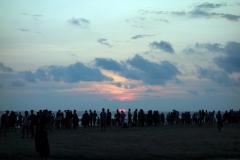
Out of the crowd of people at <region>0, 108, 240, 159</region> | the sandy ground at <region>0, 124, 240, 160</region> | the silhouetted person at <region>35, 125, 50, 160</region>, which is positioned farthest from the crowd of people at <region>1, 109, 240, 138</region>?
the silhouetted person at <region>35, 125, 50, 160</region>

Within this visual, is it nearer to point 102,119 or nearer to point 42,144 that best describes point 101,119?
point 102,119

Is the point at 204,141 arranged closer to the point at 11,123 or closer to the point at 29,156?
the point at 29,156

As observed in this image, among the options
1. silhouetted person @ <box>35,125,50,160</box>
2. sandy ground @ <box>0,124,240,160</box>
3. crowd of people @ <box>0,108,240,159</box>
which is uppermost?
crowd of people @ <box>0,108,240,159</box>

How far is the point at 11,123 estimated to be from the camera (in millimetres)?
32500

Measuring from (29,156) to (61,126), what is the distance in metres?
20.1

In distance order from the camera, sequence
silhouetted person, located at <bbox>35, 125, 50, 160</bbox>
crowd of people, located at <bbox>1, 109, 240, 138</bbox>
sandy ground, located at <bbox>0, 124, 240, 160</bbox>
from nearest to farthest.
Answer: silhouetted person, located at <bbox>35, 125, 50, 160</bbox>
sandy ground, located at <bbox>0, 124, 240, 160</bbox>
crowd of people, located at <bbox>1, 109, 240, 138</bbox>

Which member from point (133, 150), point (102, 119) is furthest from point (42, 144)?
point (102, 119)

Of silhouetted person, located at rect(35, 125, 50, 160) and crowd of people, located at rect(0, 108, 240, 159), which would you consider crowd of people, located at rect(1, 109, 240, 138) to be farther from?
silhouetted person, located at rect(35, 125, 50, 160)

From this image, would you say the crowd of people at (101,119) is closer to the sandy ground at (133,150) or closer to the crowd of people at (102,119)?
the crowd of people at (102,119)

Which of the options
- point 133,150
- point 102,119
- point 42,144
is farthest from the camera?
point 102,119

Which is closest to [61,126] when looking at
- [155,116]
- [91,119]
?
[91,119]

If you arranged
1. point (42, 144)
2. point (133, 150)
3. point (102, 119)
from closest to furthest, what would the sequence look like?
point (42, 144), point (133, 150), point (102, 119)

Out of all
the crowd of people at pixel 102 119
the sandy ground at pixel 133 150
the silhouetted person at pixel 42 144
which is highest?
the crowd of people at pixel 102 119

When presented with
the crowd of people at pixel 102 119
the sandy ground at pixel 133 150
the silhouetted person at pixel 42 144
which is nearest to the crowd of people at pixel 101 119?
the crowd of people at pixel 102 119
